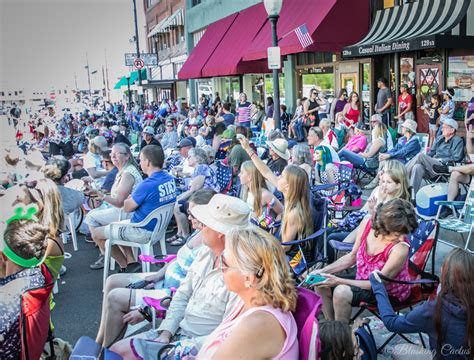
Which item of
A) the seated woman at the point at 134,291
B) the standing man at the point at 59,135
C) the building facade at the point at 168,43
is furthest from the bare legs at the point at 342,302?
the building facade at the point at 168,43

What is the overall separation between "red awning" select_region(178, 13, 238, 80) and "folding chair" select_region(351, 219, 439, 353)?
1897 cm

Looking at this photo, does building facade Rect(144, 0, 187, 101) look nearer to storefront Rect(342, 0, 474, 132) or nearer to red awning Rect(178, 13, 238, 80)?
red awning Rect(178, 13, 238, 80)

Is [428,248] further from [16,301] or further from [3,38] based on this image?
[3,38]

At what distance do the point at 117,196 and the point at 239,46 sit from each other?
45.8 ft

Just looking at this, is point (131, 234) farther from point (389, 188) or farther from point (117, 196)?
point (389, 188)

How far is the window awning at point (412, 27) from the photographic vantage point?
36.6 feet

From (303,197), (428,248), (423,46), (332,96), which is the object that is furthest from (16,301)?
(332,96)

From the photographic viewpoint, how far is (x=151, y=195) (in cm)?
557

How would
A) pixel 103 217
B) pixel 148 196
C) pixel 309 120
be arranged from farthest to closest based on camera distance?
pixel 309 120
pixel 103 217
pixel 148 196

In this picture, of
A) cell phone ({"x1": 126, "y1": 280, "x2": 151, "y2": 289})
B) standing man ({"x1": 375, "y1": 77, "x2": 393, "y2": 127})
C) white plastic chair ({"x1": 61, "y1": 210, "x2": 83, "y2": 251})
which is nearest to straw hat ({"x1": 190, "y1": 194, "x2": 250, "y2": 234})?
cell phone ({"x1": 126, "y1": 280, "x2": 151, "y2": 289})

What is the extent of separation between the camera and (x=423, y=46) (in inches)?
441

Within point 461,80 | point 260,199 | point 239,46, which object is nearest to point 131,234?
point 260,199

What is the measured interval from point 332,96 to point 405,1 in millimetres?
4268

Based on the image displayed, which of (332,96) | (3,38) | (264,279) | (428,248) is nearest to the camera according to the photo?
(264,279)
